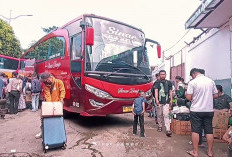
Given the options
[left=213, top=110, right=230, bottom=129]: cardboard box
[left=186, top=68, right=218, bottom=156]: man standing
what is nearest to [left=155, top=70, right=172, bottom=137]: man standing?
[left=213, top=110, right=230, bottom=129]: cardboard box

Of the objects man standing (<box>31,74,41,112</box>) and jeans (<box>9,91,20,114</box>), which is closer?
jeans (<box>9,91,20,114</box>)

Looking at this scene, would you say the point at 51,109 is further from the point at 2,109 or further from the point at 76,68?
Answer: the point at 2,109

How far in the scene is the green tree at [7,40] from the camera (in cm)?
2383

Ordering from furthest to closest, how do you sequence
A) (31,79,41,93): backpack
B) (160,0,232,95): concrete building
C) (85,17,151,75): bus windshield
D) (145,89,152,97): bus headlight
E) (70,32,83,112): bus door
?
(31,79,41,93): backpack, (145,89,152,97): bus headlight, (160,0,232,95): concrete building, (70,32,83,112): bus door, (85,17,151,75): bus windshield

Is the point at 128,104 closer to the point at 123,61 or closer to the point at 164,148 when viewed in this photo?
the point at 123,61

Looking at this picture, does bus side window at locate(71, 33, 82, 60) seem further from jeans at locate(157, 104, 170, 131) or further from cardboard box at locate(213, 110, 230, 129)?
cardboard box at locate(213, 110, 230, 129)

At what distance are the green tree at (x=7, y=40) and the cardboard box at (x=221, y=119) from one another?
2315 centimetres

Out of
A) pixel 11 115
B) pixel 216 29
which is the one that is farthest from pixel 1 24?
pixel 216 29

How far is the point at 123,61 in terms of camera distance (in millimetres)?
6586

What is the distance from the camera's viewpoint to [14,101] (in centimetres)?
932

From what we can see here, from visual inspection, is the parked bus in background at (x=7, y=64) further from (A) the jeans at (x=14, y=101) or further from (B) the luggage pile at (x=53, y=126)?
(B) the luggage pile at (x=53, y=126)

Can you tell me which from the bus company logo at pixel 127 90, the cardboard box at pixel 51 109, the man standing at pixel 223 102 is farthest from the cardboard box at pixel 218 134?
the cardboard box at pixel 51 109

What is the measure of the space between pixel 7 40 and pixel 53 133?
23016mm

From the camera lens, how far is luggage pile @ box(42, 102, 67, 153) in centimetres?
466
